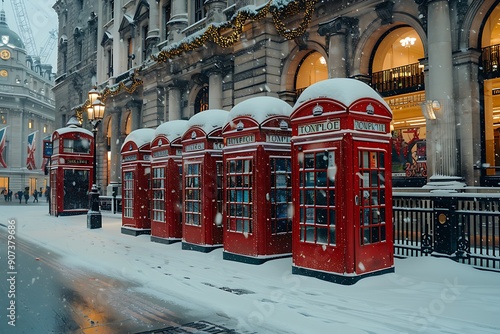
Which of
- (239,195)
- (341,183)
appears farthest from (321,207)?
(239,195)

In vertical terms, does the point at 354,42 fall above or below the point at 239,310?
above

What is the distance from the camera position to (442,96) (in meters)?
13.4

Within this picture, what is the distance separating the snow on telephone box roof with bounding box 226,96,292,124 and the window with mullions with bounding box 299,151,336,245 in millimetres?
1733

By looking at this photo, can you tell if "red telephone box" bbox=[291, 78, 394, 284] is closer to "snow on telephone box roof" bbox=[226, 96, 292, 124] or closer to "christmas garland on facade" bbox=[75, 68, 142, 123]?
"snow on telephone box roof" bbox=[226, 96, 292, 124]

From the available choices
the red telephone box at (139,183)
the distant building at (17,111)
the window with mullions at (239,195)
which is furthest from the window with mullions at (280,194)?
the distant building at (17,111)

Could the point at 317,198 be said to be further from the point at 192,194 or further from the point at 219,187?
the point at 192,194

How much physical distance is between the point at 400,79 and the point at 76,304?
13537 mm

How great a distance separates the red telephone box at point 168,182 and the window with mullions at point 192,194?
1071 mm

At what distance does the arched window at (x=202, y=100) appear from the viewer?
2503 cm

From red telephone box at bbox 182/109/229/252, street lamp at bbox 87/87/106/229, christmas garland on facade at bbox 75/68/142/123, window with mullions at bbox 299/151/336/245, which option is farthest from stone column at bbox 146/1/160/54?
window with mullions at bbox 299/151/336/245

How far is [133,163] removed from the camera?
629 inches

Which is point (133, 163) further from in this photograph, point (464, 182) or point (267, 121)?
point (464, 182)

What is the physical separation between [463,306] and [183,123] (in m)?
9.49

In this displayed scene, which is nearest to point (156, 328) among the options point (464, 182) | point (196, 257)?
point (196, 257)
